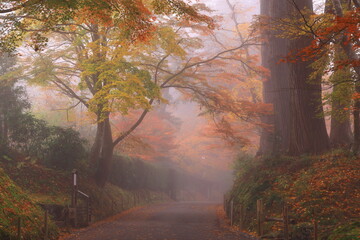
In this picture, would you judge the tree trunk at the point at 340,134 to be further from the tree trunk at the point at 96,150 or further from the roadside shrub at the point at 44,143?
the roadside shrub at the point at 44,143

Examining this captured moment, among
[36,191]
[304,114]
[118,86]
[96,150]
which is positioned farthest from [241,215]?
[96,150]

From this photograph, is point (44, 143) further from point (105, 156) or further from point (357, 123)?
point (357, 123)

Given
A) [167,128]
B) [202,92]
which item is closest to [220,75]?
[202,92]

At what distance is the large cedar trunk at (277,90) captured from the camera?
1582 cm

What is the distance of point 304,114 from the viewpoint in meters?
14.5

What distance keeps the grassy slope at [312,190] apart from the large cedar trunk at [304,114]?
0.94 metres

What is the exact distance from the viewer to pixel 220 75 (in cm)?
1803

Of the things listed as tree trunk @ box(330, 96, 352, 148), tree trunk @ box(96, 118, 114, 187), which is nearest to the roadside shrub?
tree trunk @ box(96, 118, 114, 187)

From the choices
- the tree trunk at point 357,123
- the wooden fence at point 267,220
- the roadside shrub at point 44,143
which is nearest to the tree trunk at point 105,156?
the roadside shrub at point 44,143

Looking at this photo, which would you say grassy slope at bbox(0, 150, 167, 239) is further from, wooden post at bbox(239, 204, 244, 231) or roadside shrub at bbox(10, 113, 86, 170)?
wooden post at bbox(239, 204, 244, 231)

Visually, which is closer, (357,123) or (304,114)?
(357,123)

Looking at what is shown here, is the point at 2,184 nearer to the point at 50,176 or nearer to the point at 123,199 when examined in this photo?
the point at 50,176

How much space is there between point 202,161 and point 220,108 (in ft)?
87.8

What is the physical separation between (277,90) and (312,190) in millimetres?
7661
